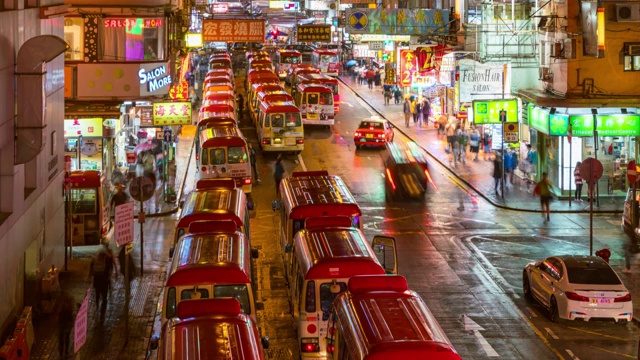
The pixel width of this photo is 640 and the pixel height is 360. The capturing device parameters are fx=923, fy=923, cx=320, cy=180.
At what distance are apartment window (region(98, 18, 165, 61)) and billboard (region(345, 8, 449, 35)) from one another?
19420 mm

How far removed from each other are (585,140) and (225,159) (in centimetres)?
1454

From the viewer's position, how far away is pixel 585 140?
37062 mm

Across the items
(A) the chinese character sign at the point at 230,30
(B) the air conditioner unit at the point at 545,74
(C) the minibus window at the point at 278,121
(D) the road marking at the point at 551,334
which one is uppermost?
(A) the chinese character sign at the point at 230,30

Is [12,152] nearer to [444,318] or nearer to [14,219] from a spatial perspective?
[14,219]

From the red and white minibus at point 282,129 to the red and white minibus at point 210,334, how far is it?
30.2 meters

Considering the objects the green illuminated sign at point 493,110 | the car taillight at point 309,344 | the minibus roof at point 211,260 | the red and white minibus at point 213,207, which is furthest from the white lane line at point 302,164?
the car taillight at point 309,344

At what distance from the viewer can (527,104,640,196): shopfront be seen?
34.8m

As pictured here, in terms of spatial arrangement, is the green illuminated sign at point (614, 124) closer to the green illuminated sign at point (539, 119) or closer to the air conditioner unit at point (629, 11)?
the green illuminated sign at point (539, 119)

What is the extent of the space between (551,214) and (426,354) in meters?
23.4

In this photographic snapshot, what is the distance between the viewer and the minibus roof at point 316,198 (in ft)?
72.8

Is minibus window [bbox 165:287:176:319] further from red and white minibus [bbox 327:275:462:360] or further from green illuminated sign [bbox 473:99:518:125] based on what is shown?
green illuminated sign [bbox 473:99:518:125]

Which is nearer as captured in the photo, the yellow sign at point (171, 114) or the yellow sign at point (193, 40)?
the yellow sign at point (171, 114)

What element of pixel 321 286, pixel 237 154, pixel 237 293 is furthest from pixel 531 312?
pixel 237 154

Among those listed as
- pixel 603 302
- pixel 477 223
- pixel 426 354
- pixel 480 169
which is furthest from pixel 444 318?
pixel 480 169
